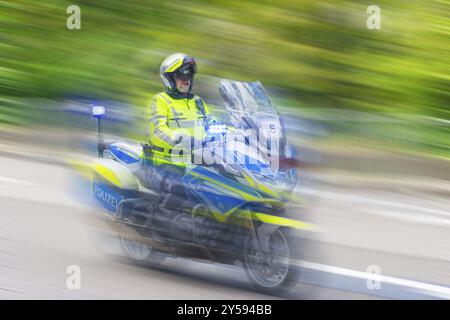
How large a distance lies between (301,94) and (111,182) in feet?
9.69

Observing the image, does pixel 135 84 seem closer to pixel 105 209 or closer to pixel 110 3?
pixel 105 209

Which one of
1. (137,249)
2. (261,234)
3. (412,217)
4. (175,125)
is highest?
(412,217)

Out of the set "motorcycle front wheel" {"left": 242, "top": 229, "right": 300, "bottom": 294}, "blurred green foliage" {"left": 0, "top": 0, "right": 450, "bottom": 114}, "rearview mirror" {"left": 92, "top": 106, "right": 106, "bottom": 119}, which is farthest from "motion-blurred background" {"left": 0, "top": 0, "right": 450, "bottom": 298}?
"motorcycle front wheel" {"left": 242, "top": 229, "right": 300, "bottom": 294}

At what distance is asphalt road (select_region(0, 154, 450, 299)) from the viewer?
5.19 m

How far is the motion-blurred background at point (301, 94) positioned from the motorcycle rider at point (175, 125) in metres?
0.48

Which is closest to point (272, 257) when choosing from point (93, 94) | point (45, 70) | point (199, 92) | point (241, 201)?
point (241, 201)

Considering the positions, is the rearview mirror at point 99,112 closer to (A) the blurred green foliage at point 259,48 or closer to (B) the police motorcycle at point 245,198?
(B) the police motorcycle at point 245,198

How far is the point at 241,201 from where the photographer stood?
4.89 m

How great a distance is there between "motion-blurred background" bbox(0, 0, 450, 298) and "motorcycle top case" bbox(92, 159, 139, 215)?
0.22 metres

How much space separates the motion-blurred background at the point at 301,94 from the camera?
6316 mm

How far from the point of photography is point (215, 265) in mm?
5152

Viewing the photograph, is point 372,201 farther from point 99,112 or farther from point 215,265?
point 99,112

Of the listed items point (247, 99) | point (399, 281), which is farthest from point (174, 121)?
point (399, 281)

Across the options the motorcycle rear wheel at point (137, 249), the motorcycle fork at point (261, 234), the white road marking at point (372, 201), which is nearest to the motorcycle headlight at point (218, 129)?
the motorcycle fork at point (261, 234)
